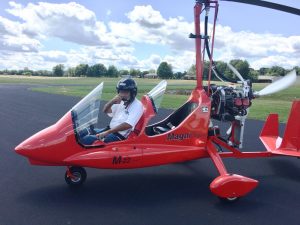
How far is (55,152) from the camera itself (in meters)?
4.71

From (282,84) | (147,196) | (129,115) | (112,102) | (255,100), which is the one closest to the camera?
(147,196)

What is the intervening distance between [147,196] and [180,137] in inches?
43.1

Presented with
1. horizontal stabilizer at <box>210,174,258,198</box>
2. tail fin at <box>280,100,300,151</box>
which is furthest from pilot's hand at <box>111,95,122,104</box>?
tail fin at <box>280,100,300,151</box>

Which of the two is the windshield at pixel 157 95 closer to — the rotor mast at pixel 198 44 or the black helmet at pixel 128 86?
the rotor mast at pixel 198 44

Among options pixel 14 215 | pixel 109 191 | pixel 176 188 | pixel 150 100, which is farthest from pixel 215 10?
pixel 14 215

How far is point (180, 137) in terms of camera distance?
5.41m

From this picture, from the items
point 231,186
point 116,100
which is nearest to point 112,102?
point 116,100

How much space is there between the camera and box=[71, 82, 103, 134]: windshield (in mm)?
4977

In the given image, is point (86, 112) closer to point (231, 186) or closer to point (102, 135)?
point (102, 135)

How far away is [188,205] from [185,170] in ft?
5.58

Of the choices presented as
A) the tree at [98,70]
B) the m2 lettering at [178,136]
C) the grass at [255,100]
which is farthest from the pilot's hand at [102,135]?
the tree at [98,70]

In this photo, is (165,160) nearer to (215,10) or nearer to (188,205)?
(188,205)

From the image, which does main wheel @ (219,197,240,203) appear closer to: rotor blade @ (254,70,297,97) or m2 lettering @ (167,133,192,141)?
m2 lettering @ (167,133,192,141)

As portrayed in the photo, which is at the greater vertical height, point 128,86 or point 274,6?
point 274,6
